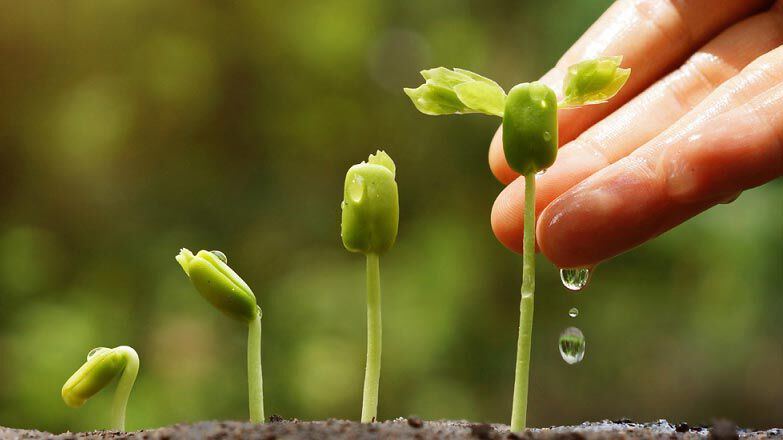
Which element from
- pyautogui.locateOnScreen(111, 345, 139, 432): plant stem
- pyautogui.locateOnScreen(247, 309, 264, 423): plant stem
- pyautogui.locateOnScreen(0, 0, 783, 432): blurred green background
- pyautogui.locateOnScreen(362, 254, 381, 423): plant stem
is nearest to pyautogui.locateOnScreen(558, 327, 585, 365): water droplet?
pyautogui.locateOnScreen(362, 254, 381, 423): plant stem

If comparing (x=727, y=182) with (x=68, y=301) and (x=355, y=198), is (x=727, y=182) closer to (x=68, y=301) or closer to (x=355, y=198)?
(x=355, y=198)

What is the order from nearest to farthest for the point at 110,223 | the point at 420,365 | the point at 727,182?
the point at 727,182 → the point at 420,365 → the point at 110,223

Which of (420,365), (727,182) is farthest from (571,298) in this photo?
(727,182)

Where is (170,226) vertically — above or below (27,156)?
below

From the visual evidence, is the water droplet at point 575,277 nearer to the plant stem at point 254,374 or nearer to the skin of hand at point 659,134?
the skin of hand at point 659,134

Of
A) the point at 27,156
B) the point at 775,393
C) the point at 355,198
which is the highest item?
the point at 27,156

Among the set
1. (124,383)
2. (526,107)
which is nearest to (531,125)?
(526,107)
